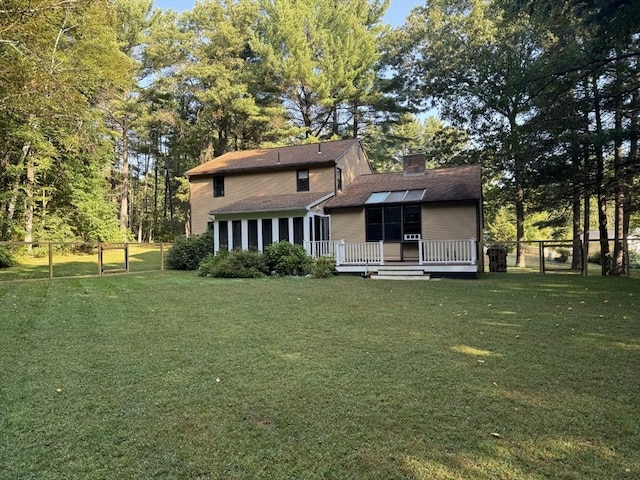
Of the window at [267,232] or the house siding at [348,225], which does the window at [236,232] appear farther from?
the house siding at [348,225]

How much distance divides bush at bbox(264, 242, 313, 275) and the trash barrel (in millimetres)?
7525

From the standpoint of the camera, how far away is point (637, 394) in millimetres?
3410

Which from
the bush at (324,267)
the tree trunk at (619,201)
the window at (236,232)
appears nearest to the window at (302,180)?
the window at (236,232)

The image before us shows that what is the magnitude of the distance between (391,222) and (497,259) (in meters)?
4.65

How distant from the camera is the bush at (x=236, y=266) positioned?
13.8 metres

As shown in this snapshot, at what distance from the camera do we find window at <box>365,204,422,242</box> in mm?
15609

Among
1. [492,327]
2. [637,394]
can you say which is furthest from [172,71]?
[637,394]

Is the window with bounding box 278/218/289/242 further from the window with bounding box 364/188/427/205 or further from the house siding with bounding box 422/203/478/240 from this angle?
the house siding with bounding box 422/203/478/240

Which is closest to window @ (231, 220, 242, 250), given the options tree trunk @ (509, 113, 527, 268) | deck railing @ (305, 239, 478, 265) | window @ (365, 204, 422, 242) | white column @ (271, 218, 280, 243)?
white column @ (271, 218, 280, 243)

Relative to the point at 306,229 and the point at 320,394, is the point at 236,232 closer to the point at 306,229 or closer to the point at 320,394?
the point at 306,229

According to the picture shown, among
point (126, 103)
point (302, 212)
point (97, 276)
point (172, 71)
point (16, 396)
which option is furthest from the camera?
point (172, 71)

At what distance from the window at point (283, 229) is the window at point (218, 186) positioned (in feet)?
16.1

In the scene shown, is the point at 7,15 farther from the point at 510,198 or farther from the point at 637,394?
the point at 510,198

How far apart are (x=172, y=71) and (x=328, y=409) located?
105 feet
